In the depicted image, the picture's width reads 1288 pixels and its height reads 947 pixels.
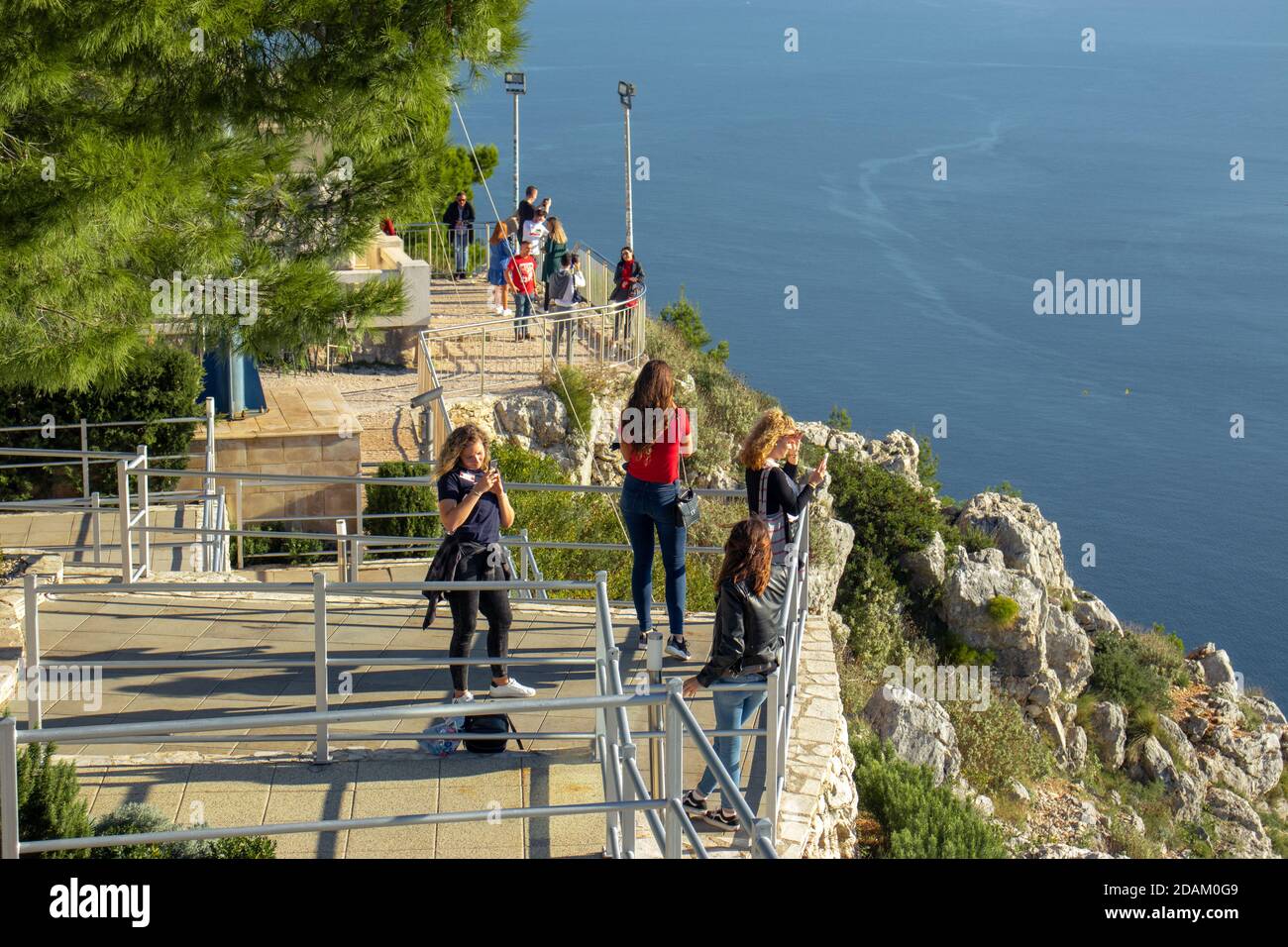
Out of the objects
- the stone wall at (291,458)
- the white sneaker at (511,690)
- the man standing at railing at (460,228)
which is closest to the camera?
the white sneaker at (511,690)

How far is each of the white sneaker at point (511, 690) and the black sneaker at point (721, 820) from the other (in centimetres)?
163

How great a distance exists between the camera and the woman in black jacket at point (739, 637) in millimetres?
6867

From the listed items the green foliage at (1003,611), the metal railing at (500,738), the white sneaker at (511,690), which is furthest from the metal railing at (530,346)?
the metal railing at (500,738)

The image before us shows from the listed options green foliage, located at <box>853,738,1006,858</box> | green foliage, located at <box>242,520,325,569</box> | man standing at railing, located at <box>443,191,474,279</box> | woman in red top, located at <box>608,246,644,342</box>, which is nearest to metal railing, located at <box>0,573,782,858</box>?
green foliage, located at <box>853,738,1006,858</box>

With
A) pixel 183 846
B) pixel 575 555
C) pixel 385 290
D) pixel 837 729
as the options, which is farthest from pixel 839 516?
pixel 183 846

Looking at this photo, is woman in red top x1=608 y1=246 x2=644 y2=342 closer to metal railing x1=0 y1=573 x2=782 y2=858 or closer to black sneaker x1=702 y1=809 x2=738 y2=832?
metal railing x1=0 y1=573 x2=782 y2=858

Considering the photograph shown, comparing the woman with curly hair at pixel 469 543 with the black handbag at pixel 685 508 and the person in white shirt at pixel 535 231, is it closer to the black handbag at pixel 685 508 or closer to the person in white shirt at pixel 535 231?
the black handbag at pixel 685 508

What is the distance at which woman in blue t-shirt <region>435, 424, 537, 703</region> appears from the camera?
793cm

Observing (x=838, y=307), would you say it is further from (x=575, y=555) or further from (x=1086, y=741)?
(x=575, y=555)

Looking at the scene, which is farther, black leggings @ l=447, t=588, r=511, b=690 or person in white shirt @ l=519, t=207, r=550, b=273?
person in white shirt @ l=519, t=207, r=550, b=273

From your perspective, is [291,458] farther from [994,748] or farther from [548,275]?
[994,748]

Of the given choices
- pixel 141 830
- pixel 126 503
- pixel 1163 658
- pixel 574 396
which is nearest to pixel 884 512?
pixel 1163 658

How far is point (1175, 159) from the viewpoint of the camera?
16588 cm

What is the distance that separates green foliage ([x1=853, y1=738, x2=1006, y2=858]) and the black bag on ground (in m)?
2.79
